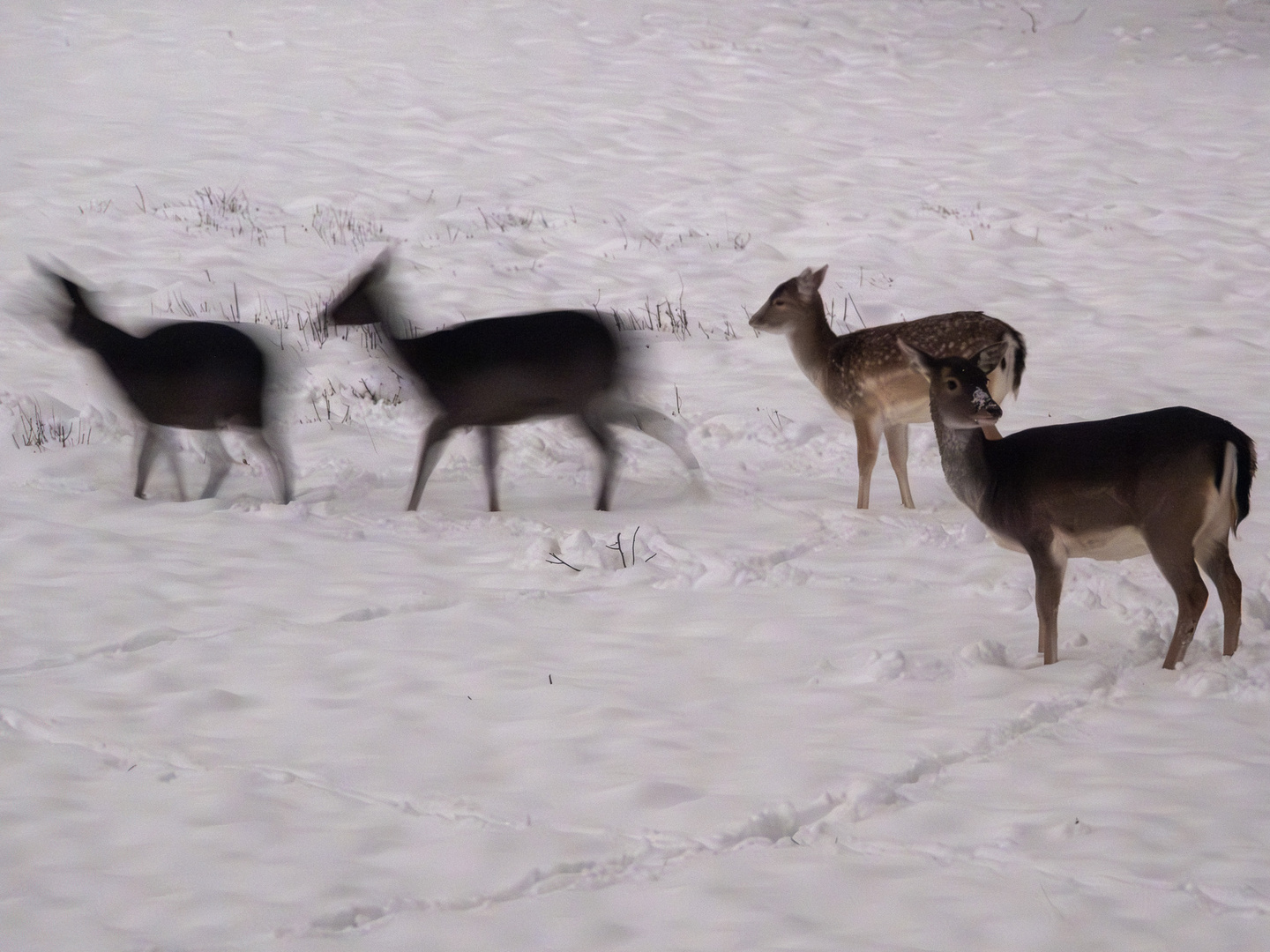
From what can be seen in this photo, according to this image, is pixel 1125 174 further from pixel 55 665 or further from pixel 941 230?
pixel 55 665

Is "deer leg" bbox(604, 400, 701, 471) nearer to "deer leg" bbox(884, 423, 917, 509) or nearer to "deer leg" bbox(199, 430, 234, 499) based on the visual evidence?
"deer leg" bbox(884, 423, 917, 509)

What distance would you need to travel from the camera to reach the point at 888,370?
6738 millimetres

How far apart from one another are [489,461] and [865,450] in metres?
2.00

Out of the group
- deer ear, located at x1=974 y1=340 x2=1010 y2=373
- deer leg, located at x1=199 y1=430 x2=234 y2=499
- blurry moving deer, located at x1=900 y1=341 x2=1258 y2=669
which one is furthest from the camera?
deer leg, located at x1=199 y1=430 x2=234 y2=499

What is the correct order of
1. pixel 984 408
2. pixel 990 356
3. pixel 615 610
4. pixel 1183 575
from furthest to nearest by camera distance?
pixel 990 356 < pixel 615 610 < pixel 984 408 < pixel 1183 575

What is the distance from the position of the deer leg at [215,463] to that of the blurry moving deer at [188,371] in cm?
30

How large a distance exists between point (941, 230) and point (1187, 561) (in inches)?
362

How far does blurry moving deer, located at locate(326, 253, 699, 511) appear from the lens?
6359mm

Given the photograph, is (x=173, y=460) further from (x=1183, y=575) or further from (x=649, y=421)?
(x=1183, y=575)

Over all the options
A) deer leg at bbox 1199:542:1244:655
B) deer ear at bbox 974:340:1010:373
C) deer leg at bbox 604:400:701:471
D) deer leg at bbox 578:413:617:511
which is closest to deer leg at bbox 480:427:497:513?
deer leg at bbox 578:413:617:511

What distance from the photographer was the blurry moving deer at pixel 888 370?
670 centimetres

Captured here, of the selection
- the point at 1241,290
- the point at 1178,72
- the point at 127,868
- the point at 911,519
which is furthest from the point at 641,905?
the point at 1178,72

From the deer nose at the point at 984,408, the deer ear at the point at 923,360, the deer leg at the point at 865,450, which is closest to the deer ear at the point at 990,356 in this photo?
the deer ear at the point at 923,360

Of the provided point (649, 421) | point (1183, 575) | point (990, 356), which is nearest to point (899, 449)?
point (649, 421)
